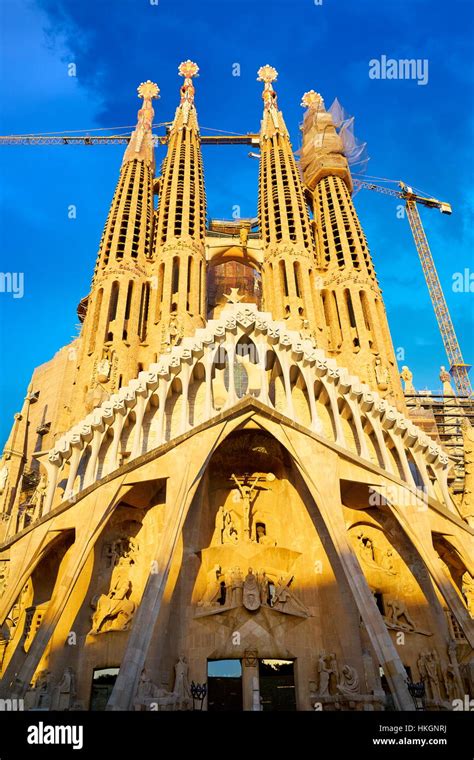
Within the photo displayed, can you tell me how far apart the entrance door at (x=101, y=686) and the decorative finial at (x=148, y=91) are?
37943 mm

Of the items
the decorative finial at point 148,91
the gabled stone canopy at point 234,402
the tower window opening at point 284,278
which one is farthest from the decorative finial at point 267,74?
the gabled stone canopy at point 234,402

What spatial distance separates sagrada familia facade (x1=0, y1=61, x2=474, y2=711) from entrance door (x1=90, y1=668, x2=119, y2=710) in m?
0.05

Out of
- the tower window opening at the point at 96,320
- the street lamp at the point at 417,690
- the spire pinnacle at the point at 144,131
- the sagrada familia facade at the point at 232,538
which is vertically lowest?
the street lamp at the point at 417,690

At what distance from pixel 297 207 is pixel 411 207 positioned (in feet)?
99.9

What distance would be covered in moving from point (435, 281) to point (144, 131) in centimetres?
3221

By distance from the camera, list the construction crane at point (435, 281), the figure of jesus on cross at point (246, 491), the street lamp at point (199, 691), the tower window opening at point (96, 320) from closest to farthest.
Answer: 1. the street lamp at point (199, 691)
2. the figure of jesus on cross at point (246, 491)
3. the tower window opening at point (96, 320)
4. the construction crane at point (435, 281)

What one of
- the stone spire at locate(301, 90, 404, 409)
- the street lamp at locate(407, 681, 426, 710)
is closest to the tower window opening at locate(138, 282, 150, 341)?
the stone spire at locate(301, 90, 404, 409)

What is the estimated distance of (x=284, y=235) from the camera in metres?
29.9

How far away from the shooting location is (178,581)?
1766cm

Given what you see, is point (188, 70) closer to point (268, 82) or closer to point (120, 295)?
point (268, 82)

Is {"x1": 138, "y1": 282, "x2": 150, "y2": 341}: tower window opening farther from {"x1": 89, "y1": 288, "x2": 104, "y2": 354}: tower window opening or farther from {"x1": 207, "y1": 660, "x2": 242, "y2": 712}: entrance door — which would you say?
{"x1": 207, "y1": 660, "x2": 242, "y2": 712}: entrance door

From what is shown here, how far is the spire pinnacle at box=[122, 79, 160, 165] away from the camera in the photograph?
3453cm

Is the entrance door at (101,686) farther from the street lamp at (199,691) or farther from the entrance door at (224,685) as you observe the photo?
the entrance door at (224,685)

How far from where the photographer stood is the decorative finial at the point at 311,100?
39725 millimetres
